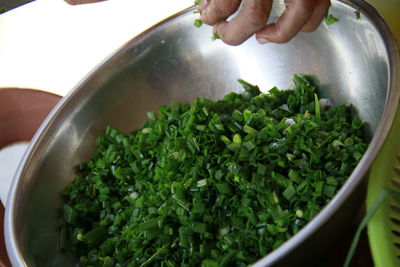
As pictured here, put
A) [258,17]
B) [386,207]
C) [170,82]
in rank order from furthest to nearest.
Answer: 1. [170,82]
2. [258,17]
3. [386,207]

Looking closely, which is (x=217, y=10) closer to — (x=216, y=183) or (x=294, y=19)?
(x=294, y=19)

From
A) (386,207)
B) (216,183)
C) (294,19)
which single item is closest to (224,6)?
(294,19)

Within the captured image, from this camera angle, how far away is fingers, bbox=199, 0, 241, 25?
0.98 metres

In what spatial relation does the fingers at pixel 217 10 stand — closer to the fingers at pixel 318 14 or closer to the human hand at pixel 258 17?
the human hand at pixel 258 17

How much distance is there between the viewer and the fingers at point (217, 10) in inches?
38.4

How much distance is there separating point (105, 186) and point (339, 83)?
27.4 inches

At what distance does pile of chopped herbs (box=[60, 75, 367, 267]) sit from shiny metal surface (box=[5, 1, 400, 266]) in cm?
6

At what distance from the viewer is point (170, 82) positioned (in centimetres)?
151

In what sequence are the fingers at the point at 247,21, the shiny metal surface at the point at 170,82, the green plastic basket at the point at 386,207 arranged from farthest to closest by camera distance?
the shiny metal surface at the point at 170,82, the fingers at the point at 247,21, the green plastic basket at the point at 386,207

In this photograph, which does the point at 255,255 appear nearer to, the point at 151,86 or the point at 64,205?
the point at 64,205

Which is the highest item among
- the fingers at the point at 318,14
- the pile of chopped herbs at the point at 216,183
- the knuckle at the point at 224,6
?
the knuckle at the point at 224,6

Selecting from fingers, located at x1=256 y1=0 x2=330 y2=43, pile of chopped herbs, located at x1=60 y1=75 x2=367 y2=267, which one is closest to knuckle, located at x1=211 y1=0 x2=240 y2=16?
fingers, located at x1=256 y1=0 x2=330 y2=43

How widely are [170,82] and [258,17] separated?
0.58 metres

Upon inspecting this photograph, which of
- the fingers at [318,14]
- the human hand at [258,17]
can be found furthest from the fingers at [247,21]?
the fingers at [318,14]
